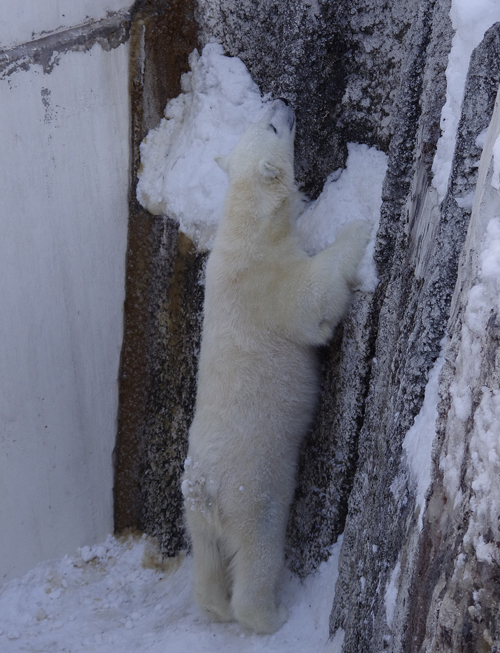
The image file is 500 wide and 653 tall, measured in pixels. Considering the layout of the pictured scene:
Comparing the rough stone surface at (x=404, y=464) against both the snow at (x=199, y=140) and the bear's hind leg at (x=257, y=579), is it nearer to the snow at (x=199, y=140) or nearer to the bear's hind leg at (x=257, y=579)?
the bear's hind leg at (x=257, y=579)

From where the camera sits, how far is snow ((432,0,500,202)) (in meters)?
2.02

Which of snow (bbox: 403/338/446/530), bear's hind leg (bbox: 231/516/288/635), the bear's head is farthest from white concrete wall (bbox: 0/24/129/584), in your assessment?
snow (bbox: 403/338/446/530)

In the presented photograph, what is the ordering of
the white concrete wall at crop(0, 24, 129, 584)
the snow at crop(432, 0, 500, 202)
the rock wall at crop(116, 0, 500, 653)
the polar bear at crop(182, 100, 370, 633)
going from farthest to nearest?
the white concrete wall at crop(0, 24, 129, 584) → the polar bear at crop(182, 100, 370, 633) → the snow at crop(432, 0, 500, 202) → the rock wall at crop(116, 0, 500, 653)

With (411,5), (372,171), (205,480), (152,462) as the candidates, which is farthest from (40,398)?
(411,5)

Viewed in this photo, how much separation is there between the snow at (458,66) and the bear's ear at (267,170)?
0.99m

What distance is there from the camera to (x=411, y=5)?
2.89 meters

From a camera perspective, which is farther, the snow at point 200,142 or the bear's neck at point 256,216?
the snow at point 200,142

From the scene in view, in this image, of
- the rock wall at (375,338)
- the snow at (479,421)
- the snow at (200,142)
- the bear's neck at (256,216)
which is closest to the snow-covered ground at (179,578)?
the snow at (200,142)

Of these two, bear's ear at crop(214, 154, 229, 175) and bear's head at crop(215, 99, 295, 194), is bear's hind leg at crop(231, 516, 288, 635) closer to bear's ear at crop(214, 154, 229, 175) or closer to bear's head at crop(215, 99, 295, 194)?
bear's head at crop(215, 99, 295, 194)

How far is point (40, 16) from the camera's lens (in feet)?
10.8

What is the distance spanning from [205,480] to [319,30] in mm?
2251

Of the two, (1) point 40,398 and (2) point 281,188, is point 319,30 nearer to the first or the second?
(2) point 281,188

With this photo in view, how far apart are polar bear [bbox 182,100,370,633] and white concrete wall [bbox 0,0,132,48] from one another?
1.19 m

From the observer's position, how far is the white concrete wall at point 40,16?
10.5 ft
